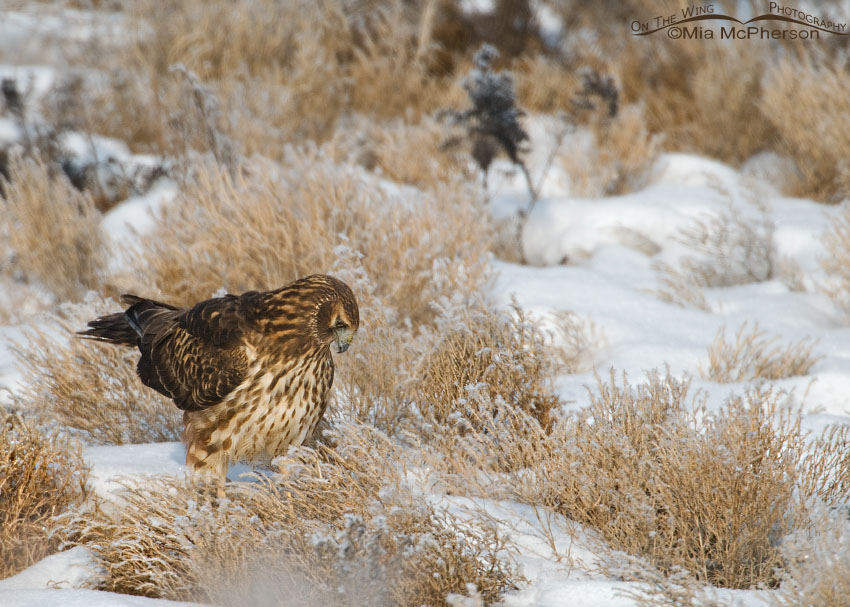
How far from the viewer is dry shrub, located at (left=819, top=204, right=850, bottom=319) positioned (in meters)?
4.82

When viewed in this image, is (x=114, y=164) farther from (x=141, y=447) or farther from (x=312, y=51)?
(x=141, y=447)

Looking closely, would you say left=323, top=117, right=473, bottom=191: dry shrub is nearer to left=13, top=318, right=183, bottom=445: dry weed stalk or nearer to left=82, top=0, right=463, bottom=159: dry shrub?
left=82, top=0, right=463, bottom=159: dry shrub

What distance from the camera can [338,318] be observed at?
115 inches

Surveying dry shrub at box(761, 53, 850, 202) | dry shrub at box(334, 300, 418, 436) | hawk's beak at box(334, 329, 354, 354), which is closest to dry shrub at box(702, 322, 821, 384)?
dry shrub at box(334, 300, 418, 436)

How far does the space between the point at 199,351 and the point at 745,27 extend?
668cm

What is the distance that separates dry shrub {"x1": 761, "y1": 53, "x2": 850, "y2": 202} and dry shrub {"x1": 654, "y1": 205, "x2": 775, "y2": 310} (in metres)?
0.96

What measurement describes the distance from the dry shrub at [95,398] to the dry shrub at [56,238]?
1.54 meters

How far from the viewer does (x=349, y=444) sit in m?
2.91

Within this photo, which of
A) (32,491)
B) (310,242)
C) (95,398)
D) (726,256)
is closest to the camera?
(32,491)

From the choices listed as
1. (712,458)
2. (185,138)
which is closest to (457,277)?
(712,458)

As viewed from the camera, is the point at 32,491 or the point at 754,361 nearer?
the point at 32,491

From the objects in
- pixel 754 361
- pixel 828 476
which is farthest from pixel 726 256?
pixel 828 476

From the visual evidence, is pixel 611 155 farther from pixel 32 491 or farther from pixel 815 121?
pixel 32 491

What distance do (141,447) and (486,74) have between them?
150 inches
